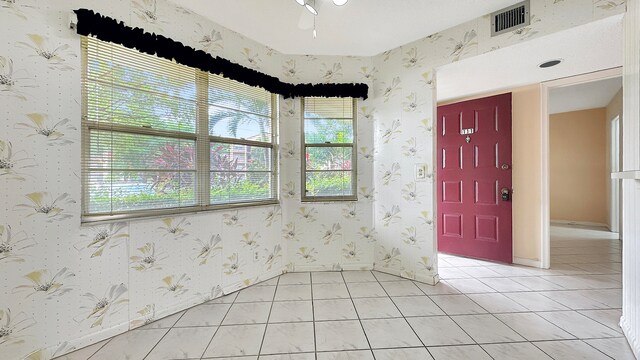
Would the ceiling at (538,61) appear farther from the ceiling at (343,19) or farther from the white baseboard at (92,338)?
the white baseboard at (92,338)

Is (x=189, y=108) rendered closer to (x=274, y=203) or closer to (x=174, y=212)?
(x=174, y=212)

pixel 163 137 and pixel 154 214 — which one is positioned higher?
pixel 163 137

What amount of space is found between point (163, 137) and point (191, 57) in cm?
71

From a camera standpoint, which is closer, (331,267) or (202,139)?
(202,139)

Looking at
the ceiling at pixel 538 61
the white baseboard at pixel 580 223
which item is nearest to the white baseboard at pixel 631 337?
the ceiling at pixel 538 61

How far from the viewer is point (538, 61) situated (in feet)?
8.08

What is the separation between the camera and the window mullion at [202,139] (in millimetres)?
2268

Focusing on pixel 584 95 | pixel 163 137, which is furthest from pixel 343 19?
pixel 584 95

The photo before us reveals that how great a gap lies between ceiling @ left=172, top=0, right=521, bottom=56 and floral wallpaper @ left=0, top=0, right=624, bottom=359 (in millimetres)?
134

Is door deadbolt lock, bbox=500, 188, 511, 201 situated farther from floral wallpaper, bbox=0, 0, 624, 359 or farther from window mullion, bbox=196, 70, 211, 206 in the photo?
window mullion, bbox=196, 70, 211, 206

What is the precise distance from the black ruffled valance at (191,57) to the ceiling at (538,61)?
1064 mm

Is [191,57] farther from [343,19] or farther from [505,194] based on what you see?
[505,194]

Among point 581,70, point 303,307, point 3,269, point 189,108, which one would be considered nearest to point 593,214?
point 581,70

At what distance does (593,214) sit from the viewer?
Answer: 5.56 metres
